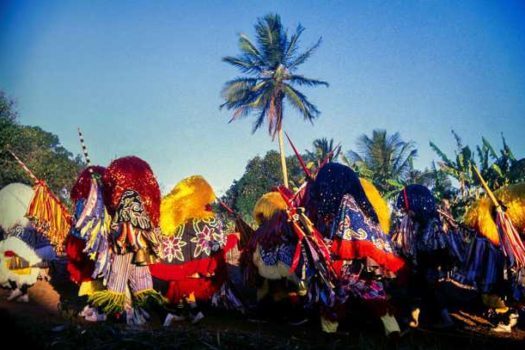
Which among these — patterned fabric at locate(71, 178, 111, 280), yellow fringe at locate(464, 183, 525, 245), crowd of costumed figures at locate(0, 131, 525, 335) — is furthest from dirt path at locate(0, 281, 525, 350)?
yellow fringe at locate(464, 183, 525, 245)

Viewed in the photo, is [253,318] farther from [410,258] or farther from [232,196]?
[232,196]

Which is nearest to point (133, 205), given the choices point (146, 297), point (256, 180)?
point (146, 297)

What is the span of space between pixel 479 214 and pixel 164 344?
5489mm

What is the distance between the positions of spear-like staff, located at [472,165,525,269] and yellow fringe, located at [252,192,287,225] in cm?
347

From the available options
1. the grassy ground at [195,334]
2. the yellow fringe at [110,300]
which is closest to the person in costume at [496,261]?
the grassy ground at [195,334]

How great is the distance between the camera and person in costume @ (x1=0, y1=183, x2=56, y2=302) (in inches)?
299

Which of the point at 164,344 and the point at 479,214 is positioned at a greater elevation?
the point at 479,214

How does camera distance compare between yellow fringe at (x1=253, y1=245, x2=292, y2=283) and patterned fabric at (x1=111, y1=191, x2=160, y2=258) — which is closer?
patterned fabric at (x1=111, y1=191, x2=160, y2=258)

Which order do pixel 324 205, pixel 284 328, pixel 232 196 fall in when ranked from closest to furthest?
pixel 324 205
pixel 284 328
pixel 232 196

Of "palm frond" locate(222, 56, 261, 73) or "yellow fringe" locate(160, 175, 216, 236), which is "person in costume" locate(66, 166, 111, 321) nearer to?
"yellow fringe" locate(160, 175, 216, 236)

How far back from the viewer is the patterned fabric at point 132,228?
18.4ft

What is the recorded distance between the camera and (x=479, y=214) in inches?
253

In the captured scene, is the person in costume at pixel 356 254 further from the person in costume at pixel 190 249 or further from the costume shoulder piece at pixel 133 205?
the costume shoulder piece at pixel 133 205

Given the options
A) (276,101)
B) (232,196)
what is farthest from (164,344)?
(232,196)
